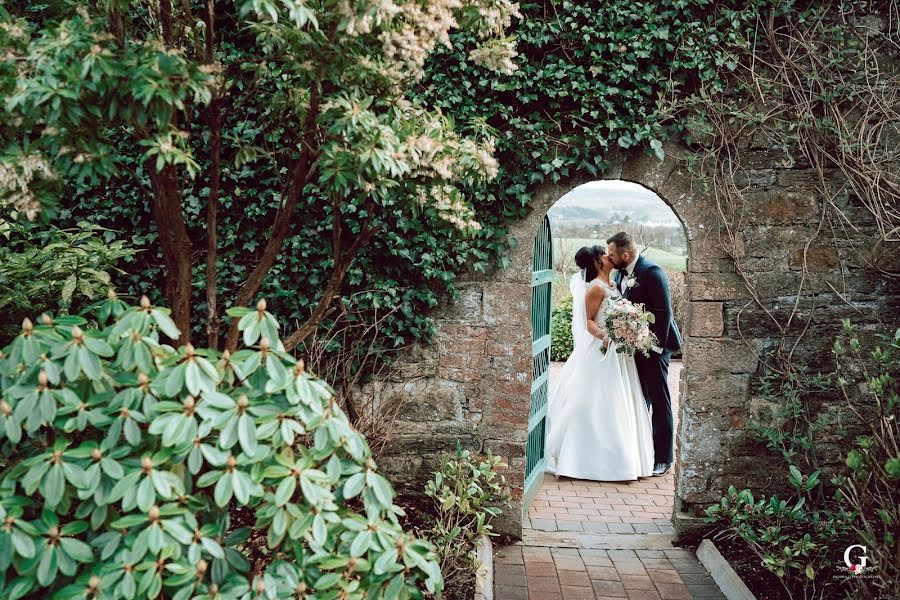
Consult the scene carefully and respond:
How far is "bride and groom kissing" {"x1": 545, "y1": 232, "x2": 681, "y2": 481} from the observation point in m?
6.35

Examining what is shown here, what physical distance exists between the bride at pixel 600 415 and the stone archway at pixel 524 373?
1370 millimetres

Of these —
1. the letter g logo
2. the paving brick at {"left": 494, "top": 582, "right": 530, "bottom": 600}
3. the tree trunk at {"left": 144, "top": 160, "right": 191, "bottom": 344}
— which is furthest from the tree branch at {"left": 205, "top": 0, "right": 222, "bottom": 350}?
the letter g logo

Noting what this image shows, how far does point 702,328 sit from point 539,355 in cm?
155

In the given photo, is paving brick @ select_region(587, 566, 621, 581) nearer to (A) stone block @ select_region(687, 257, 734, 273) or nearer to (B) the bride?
(B) the bride

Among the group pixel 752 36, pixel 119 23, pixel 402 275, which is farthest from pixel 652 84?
pixel 119 23

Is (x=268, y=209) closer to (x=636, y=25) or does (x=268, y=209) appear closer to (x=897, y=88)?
(x=636, y=25)

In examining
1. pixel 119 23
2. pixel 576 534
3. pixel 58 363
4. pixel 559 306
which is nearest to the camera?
pixel 58 363

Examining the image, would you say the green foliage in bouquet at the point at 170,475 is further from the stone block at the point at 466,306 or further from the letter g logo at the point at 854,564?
the letter g logo at the point at 854,564

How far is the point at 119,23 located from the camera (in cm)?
286

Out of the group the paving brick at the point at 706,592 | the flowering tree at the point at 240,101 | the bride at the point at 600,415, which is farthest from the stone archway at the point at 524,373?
the bride at the point at 600,415

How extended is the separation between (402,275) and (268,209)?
101cm

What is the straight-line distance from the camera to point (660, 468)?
6648mm

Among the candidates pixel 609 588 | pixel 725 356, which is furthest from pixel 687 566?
pixel 725 356

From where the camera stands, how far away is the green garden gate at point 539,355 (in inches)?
222
